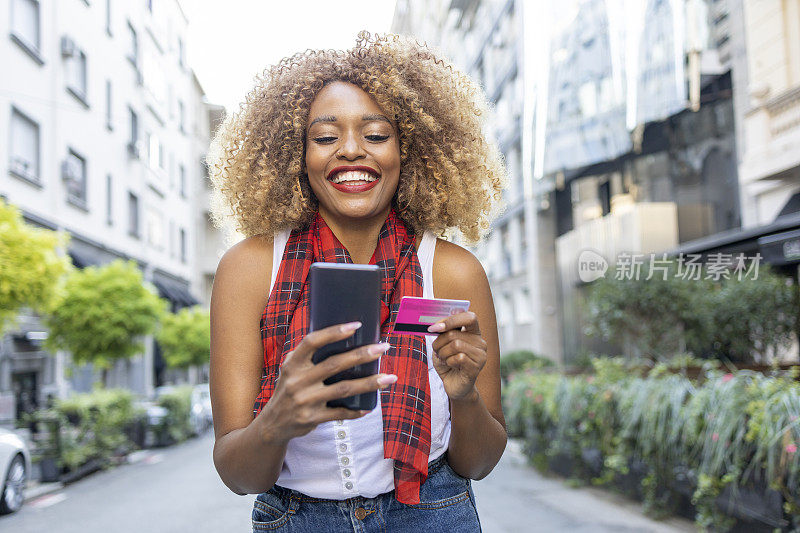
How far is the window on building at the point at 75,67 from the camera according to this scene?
670 centimetres

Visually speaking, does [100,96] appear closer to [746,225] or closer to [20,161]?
[20,161]

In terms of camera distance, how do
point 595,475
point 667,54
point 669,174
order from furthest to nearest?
point 669,174, point 667,54, point 595,475

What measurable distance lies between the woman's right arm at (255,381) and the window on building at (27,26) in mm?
5831

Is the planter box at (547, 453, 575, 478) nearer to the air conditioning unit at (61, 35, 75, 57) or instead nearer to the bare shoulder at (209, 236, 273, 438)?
the air conditioning unit at (61, 35, 75, 57)

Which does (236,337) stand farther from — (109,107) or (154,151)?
(154,151)

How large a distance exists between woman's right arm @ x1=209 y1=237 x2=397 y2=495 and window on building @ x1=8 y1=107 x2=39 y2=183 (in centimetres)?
→ 864

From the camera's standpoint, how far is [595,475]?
8039 mm

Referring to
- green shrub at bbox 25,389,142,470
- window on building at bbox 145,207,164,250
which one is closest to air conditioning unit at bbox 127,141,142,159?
green shrub at bbox 25,389,142,470

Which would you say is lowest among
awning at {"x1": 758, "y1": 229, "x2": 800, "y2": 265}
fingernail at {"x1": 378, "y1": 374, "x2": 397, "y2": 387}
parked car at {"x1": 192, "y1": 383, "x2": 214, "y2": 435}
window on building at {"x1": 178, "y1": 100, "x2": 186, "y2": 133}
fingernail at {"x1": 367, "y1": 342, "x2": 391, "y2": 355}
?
parked car at {"x1": 192, "y1": 383, "x2": 214, "y2": 435}

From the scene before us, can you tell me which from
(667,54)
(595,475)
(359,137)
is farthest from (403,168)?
(667,54)

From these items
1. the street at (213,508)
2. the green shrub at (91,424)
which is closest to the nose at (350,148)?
the street at (213,508)

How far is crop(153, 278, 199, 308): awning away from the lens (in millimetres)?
20359

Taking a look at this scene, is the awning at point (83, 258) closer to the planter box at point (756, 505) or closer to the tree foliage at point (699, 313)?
the tree foliage at point (699, 313)

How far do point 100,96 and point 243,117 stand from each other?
767 centimetres
